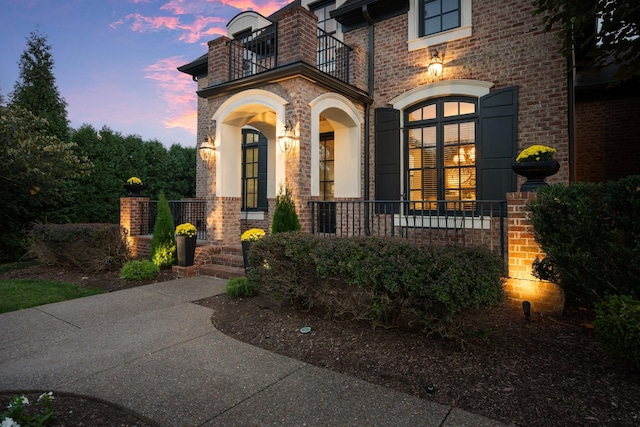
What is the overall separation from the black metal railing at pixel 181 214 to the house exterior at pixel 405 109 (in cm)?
231

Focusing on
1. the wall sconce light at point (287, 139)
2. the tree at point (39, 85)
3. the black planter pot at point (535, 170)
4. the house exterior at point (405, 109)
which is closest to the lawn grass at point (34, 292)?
the house exterior at point (405, 109)

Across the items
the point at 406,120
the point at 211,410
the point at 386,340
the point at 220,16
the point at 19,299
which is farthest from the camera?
the point at 220,16

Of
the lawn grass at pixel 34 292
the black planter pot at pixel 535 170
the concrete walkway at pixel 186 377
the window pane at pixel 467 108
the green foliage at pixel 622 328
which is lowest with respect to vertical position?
the lawn grass at pixel 34 292

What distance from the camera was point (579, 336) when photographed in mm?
3223

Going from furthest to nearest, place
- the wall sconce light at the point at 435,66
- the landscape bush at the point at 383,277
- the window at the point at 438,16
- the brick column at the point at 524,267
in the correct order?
the window at the point at 438,16, the wall sconce light at the point at 435,66, the brick column at the point at 524,267, the landscape bush at the point at 383,277

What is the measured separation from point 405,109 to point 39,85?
1101cm

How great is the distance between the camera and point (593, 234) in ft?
10.0

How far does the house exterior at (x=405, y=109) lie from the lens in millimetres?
6160

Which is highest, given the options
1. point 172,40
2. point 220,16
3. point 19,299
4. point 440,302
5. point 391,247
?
point 220,16

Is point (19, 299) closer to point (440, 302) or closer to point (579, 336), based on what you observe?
point (440, 302)

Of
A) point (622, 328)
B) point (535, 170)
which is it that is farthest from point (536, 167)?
point (622, 328)

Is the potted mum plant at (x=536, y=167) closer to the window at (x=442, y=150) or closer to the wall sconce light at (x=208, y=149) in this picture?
the window at (x=442, y=150)

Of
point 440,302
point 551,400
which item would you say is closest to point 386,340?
point 440,302

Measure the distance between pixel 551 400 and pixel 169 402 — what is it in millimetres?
2500
